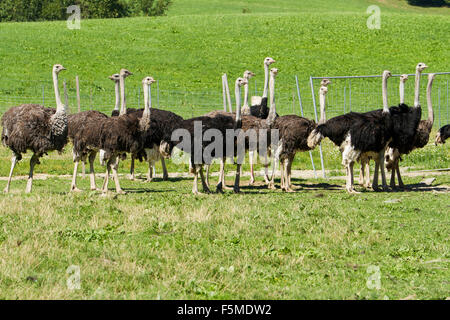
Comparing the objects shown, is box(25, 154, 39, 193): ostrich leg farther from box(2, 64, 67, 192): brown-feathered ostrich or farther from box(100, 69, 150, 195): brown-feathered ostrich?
box(100, 69, 150, 195): brown-feathered ostrich

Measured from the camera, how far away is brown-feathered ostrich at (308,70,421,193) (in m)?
15.1

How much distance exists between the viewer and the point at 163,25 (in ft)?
180


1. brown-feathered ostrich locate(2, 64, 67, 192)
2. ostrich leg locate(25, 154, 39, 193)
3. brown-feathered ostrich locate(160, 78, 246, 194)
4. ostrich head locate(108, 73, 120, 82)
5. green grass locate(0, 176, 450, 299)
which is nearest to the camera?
green grass locate(0, 176, 450, 299)

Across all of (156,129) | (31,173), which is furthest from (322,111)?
(31,173)

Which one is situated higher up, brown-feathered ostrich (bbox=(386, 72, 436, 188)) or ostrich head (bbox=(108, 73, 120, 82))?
ostrich head (bbox=(108, 73, 120, 82))

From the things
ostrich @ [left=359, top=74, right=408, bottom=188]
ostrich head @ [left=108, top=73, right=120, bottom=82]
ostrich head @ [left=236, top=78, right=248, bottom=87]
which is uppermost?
ostrich head @ [left=108, top=73, right=120, bottom=82]

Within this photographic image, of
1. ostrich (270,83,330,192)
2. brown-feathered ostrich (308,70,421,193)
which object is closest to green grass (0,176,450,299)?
brown-feathered ostrich (308,70,421,193)

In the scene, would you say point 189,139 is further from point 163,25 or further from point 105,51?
point 163,25

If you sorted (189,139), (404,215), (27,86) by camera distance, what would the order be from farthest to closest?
(27,86) < (189,139) < (404,215)

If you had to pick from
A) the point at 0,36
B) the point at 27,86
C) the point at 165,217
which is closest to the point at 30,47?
the point at 0,36

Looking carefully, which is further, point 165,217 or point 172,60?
point 172,60

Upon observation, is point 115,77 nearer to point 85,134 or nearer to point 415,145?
point 85,134

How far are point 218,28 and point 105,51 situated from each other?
10.3 m

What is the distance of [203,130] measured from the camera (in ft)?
46.9
